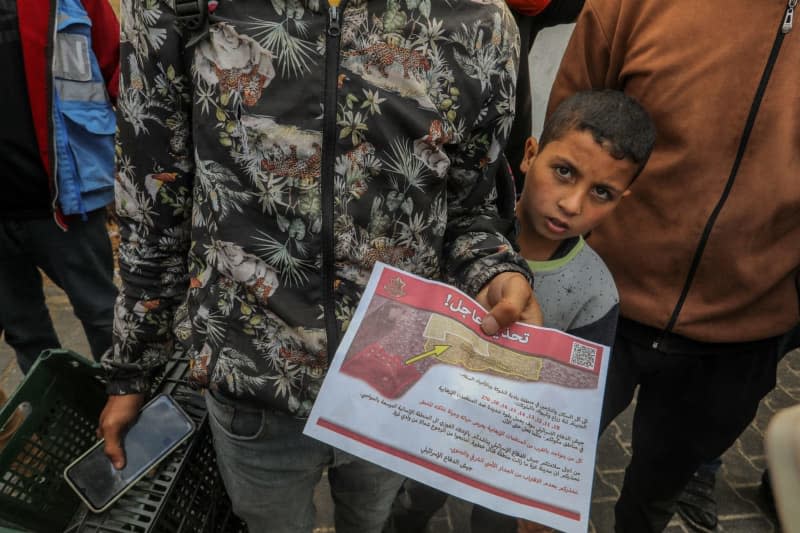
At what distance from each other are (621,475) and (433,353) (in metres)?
2.07

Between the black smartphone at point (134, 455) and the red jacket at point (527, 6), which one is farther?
the red jacket at point (527, 6)

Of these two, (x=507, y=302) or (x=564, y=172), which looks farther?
(x=564, y=172)

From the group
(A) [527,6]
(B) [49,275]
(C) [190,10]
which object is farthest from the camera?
(B) [49,275]

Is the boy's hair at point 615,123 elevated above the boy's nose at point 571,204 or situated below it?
above

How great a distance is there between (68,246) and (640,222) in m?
2.11

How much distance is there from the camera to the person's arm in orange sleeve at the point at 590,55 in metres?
1.37

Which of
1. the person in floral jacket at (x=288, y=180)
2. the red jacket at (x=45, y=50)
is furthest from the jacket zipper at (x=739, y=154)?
the red jacket at (x=45, y=50)

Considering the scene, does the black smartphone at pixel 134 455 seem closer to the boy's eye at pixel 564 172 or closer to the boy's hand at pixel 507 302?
the boy's hand at pixel 507 302

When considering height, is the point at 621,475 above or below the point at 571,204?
below

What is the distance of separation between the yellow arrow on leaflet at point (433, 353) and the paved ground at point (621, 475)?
156 cm

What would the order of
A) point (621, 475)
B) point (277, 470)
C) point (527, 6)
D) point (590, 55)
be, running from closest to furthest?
1. point (277, 470)
2. point (590, 55)
3. point (527, 6)
4. point (621, 475)

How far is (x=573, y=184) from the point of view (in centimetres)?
126

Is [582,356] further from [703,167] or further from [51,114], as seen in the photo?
[51,114]

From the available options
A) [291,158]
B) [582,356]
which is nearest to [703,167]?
[582,356]
